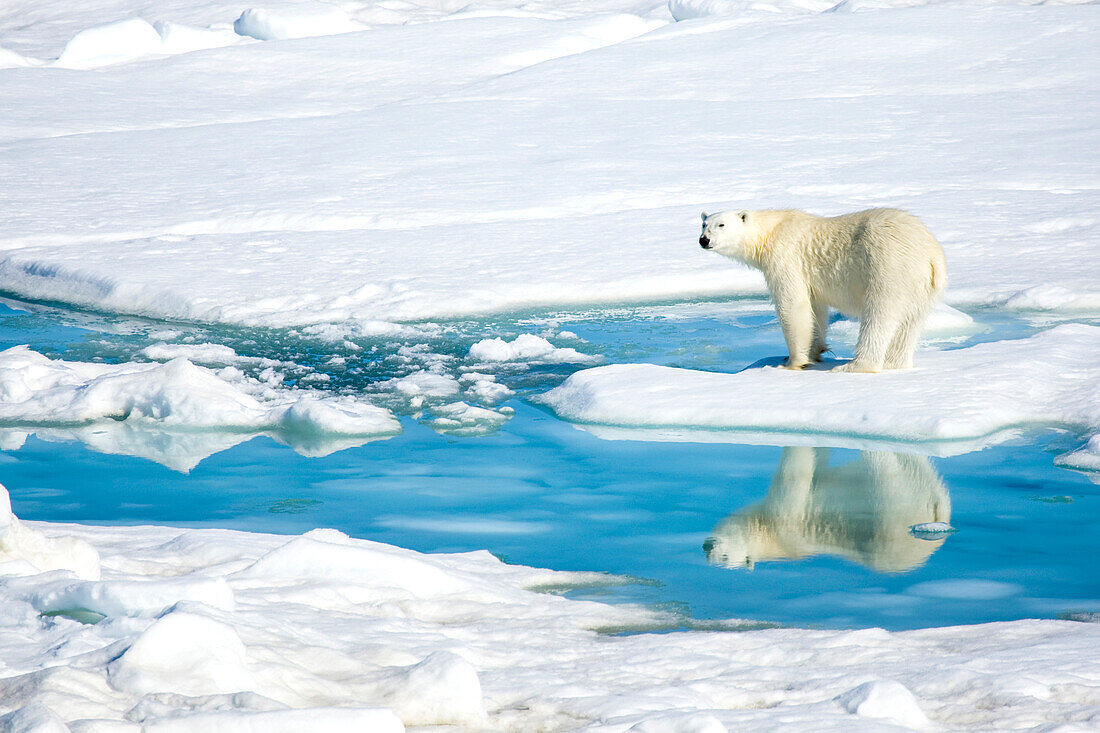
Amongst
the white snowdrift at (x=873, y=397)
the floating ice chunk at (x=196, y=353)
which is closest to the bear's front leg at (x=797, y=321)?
the white snowdrift at (x=873, y=397)

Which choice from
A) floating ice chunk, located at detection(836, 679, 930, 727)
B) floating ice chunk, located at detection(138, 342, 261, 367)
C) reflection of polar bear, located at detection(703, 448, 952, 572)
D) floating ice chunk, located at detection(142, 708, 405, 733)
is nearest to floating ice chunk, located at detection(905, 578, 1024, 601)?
reflection of polar bear, located at detection(703, 448, 952, 572)

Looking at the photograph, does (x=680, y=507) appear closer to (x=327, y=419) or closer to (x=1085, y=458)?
(x=1085, y=458)

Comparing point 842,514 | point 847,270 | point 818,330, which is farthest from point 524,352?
point 842,514

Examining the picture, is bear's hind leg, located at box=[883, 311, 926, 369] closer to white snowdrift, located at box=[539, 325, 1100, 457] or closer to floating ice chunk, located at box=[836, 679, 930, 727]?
white snowdrift, located at box=[539, 325, 1100, 457]

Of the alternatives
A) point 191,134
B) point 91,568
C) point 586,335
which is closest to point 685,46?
point 191,134

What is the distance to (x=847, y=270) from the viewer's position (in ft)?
17.4

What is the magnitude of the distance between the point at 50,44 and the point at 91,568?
25218 millimetres

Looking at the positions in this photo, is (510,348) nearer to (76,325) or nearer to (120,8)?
(76,325)

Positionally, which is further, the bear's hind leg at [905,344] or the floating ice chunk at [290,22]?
the floating ice chunk at [290,22]

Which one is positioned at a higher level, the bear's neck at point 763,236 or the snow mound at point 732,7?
the snow mound at point 732,7

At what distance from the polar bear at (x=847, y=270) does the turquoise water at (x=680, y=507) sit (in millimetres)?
527

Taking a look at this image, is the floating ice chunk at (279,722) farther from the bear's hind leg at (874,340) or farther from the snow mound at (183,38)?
the snow mound at (183,38)

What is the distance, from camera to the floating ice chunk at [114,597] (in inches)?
85.4

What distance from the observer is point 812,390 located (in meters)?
4.96
